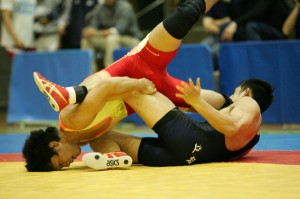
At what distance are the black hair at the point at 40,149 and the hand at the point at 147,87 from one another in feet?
2.44

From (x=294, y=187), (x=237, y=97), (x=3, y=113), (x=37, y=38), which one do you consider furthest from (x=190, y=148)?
(x=3, y=113)

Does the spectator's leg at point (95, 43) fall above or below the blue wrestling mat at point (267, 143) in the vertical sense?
above

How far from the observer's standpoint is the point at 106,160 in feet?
14.8

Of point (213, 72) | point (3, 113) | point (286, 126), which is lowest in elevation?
point (3, 113)

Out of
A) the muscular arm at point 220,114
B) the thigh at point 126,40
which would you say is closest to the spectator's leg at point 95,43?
the thigh at point 126,40

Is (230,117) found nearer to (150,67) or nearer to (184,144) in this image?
(184,144)

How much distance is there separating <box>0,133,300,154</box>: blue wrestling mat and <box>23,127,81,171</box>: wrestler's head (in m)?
1.75

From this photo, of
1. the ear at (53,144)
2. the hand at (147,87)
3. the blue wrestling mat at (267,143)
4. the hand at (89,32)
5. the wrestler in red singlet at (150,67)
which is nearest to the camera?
the ear at (53,144)

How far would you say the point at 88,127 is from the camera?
4.71m

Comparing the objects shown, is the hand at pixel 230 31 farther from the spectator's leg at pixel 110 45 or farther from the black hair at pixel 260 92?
the black hair at pixel 260 92

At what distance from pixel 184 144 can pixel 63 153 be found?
916 mm

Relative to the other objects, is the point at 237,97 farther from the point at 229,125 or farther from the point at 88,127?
the point at 88,127

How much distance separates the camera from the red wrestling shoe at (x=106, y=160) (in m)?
4.49

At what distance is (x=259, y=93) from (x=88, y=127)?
1408 mm
